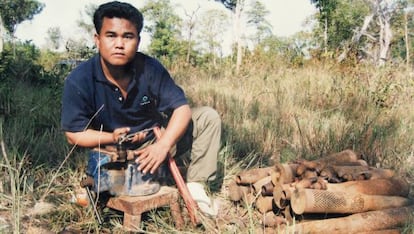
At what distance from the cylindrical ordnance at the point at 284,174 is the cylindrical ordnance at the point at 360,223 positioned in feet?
1.15

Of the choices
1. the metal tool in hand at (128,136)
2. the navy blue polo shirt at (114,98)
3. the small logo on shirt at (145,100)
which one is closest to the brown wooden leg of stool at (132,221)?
the metal tool in hand at (128,136)

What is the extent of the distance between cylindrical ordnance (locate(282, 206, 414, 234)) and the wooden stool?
679 millimetres

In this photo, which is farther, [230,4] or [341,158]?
[230,4]

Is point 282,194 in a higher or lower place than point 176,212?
higher

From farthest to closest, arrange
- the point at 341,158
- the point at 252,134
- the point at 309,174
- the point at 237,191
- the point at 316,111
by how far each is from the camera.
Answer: the point at 316,111 < the point at 252,134 < the point at 341,158 < the point at 237,191 < the point at 309,174

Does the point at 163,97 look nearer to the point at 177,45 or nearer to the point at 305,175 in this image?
the point at 305,175

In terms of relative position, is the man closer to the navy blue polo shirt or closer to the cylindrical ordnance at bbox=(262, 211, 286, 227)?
the navy blue polo shirt

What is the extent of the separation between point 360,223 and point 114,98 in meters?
1.62

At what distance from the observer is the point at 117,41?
7.82 ft

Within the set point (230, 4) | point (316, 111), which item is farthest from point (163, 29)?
point (316, 111)

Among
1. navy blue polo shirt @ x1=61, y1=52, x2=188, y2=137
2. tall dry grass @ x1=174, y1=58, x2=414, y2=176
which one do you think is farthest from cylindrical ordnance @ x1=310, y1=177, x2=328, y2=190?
tall dry grass @ x1=174, y1=58, x2=414, y2=176

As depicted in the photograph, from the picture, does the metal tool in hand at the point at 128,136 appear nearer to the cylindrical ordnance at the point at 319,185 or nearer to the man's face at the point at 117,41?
the man's face at the point at 117,41

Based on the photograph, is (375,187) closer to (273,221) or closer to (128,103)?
(273,221)

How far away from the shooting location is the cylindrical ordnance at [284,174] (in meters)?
2.52
